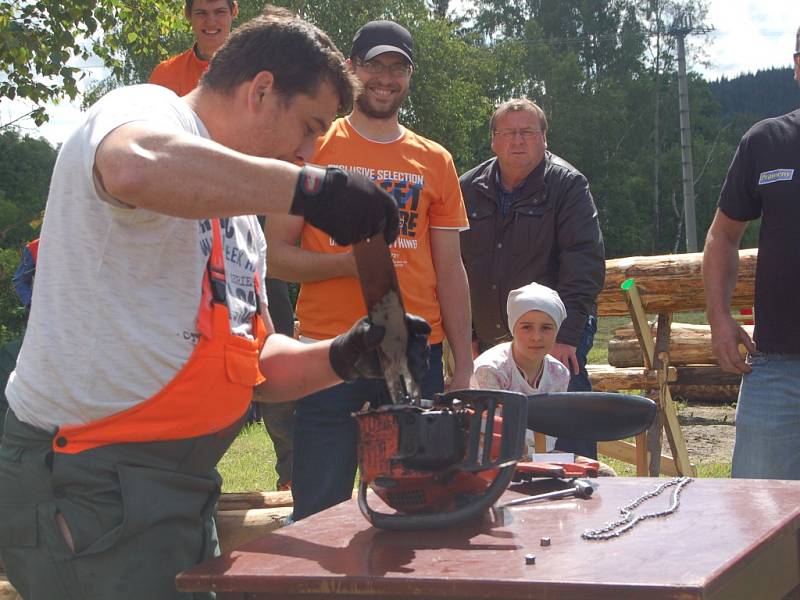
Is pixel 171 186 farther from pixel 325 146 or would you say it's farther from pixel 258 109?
pixel 325 146

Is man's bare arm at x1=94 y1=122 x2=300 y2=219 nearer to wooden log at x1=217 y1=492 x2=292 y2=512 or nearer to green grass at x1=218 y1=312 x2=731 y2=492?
wooden log at x1=217 y1=492 x2=292 y2=512

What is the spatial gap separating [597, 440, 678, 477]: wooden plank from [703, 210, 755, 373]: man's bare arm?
196cm

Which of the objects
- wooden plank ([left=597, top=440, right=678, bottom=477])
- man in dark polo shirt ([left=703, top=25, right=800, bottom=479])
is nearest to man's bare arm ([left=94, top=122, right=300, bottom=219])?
man in dark polo shirt ([left=703, top=25, right=800, bottom=479])

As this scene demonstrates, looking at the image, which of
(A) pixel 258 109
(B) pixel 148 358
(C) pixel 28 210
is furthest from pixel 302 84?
(C) pixel 28 210

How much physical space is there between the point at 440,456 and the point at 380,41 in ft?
7.93

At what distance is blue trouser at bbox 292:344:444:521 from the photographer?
368 centimetres

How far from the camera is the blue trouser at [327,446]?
368 cm

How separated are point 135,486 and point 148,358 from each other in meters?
0.25

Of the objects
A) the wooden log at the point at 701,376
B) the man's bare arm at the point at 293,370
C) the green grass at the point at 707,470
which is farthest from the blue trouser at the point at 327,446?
the wooden log at the point at 701,376

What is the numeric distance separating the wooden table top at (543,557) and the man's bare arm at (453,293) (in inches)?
66.1

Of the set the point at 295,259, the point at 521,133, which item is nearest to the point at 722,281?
the point at 521,133

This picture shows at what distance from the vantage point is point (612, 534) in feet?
6.81

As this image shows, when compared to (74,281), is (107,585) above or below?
below

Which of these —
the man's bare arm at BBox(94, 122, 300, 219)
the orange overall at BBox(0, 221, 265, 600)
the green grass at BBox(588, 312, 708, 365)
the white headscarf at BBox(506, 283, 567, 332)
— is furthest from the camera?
the green grass at BBox(588, 312, 708, 365)
